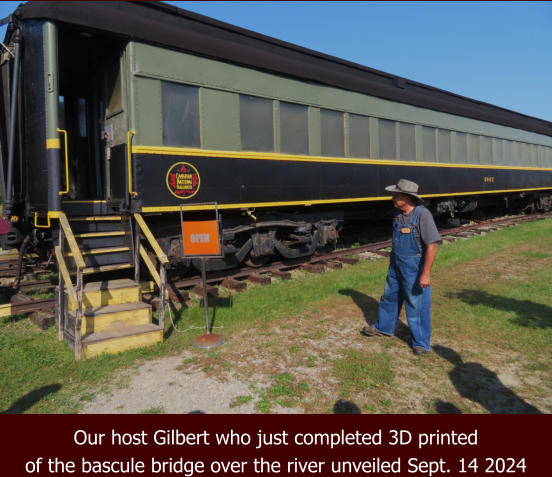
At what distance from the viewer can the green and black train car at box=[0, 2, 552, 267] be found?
5270 mm

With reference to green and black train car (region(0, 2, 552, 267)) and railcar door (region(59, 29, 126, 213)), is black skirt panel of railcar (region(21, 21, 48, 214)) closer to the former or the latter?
green and black train car (region(0, 2, 552, 267))

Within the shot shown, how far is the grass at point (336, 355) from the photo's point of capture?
3.33 metres

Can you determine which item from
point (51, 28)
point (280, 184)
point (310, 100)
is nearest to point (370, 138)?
point (310, 100)

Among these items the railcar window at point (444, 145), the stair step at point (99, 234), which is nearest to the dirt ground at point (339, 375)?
the stair step at point (99, 234)

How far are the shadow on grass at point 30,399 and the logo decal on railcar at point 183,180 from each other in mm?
2935

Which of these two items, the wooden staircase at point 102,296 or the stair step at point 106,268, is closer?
the wooden staircase at point 102,296

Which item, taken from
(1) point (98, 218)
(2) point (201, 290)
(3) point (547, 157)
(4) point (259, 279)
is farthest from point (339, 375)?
(3) point (547, 157)

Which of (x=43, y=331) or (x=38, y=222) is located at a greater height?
(x=38, y=222)

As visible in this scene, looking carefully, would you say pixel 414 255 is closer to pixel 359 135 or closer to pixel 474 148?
→ pixel 359 135

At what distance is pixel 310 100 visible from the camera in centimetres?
745

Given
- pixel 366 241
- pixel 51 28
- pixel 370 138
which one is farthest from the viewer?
pixel 366 241

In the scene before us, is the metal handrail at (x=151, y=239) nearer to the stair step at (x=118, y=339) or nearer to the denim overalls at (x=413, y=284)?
the stair step at (x=118, y=339)
